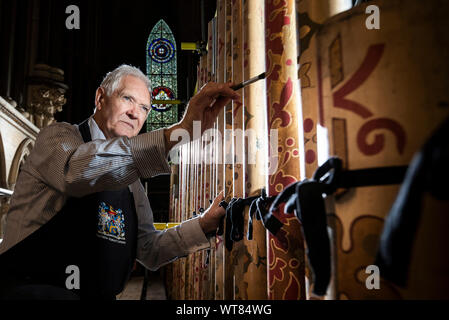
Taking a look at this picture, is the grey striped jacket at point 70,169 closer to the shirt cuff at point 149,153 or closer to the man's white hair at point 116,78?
Answer: the shirt cuff at point 149,153

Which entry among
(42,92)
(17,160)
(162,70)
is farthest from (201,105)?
(162,70)

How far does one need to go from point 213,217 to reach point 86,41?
9.93 m

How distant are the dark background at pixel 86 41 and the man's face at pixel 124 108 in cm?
253

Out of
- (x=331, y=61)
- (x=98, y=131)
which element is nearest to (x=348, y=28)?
(x=331, y=61)

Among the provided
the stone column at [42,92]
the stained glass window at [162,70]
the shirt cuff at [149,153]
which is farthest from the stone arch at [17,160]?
the stained glass window at [162,70]

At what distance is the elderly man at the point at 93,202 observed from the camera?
1031mm

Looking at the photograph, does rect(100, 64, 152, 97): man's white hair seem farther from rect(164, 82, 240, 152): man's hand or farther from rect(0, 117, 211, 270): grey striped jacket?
rect(164, 82, 240, 152): man's hand

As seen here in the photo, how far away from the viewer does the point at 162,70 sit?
50.6 ft

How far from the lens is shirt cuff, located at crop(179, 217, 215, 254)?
1.64m

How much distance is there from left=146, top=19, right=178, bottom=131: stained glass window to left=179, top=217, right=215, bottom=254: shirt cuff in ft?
43.0

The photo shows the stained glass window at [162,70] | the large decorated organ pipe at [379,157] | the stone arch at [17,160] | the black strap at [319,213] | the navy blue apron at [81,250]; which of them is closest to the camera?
the large decorated organ pipe at [379,157]

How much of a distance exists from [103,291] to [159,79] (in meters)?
14.6

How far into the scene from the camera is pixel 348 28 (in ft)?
1.77

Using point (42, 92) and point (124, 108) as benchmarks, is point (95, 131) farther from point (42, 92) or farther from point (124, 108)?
point (42, 92)
